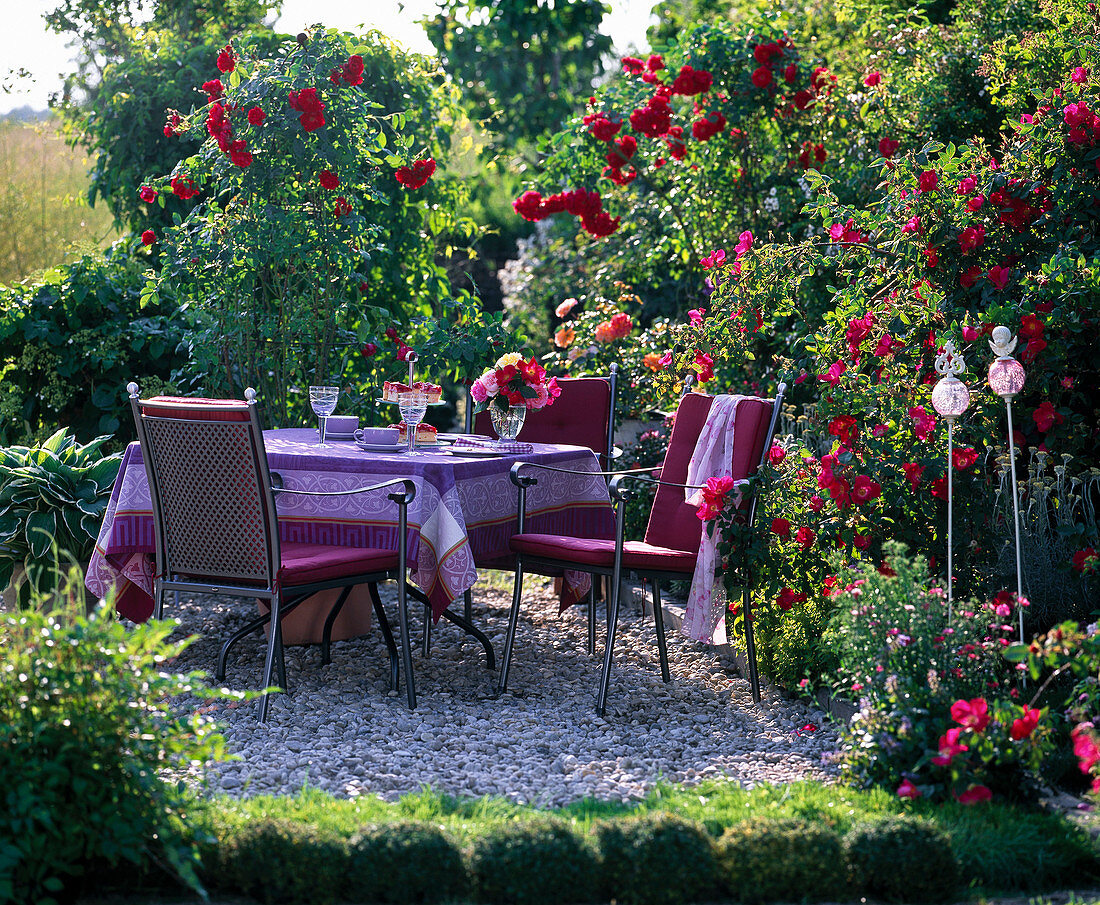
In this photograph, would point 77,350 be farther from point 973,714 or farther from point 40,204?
point 973,714

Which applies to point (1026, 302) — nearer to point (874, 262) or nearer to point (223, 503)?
point (874, 262)

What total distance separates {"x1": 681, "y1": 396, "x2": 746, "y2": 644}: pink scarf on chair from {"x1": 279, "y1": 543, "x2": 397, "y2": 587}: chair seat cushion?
1.06 m

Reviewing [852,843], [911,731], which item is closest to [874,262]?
[911,731]

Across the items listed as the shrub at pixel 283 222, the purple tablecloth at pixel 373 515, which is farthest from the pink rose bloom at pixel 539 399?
the shrub at pixel 283 222

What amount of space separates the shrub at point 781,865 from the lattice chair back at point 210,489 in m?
1.90

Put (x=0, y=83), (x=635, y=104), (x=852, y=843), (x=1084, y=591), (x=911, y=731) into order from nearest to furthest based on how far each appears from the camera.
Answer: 1. (x=852, y=843)
2. (x=911, y=731)
3. (x=1084, y=591)
4. (x=635, y=104)
5. (x=0, y=83)

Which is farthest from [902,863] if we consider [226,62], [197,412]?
[226,62]

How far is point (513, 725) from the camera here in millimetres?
3904

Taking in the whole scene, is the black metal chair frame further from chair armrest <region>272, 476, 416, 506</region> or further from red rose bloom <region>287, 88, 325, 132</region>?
red rose bloom <region>287, 88, 325, 132</region>

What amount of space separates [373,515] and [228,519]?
0.52 metres

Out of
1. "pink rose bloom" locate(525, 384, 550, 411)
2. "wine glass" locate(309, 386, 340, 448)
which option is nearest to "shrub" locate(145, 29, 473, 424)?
"wine glass" locate(309, 386, 340, 448)

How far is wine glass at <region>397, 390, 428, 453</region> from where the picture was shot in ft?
14.8

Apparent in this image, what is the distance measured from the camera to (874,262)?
4285mm

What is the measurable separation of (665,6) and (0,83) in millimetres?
6913
